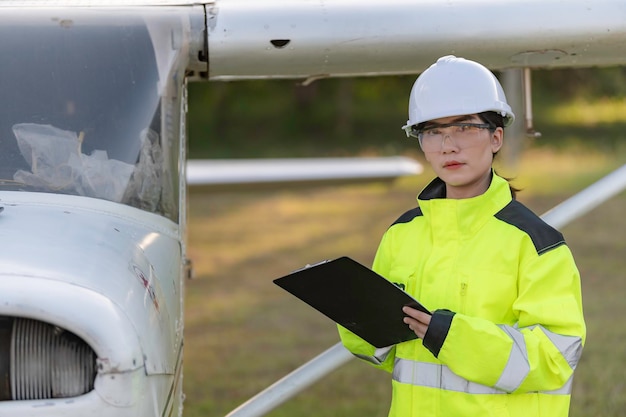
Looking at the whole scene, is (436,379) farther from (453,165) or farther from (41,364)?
(41,364)

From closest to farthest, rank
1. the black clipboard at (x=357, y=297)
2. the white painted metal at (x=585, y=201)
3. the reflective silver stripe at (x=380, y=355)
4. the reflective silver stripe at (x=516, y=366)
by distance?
the reflective silver stripe at (x=516, y=366), the black clipboard at (x=357, y=297), the reflective silver stripe at (x=380, y=355), the white painted metal at (x=585, y=201)

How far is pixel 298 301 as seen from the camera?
10.1 metres

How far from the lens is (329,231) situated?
15.0 metres

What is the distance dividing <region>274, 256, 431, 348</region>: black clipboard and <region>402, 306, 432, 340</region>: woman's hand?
16 mm

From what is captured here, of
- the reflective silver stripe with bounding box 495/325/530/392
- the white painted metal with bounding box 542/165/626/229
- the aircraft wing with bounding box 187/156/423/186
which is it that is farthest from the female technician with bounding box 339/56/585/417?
the aircraft wing with bounding box 187/156/423/186

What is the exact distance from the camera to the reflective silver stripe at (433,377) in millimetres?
2594

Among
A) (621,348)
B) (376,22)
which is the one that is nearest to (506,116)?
(376,22)

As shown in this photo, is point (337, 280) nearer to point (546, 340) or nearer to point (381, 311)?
point (381, 311)

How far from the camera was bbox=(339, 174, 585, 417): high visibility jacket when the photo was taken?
2461 mm

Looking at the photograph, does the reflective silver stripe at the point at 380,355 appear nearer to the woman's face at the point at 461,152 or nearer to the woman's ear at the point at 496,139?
the woman's face at the point at 461,152

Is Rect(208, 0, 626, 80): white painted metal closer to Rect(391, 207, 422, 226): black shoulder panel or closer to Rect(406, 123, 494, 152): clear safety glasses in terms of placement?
Rect(391, 207, 422, 226): black shoulder panel

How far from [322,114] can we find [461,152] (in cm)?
2789

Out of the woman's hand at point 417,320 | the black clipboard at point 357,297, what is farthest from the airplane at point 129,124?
the woman's hand at point 417,320

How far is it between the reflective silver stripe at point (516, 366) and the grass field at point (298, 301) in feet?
4.90
